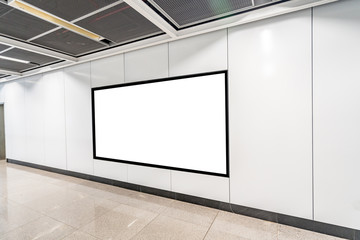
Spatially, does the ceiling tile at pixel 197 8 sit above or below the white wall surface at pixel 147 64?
above

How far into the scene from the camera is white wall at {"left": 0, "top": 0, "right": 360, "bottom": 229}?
200cm

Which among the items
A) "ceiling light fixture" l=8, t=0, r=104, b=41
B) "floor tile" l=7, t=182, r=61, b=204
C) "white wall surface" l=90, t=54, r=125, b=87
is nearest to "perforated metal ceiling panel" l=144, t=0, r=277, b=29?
"ceiling light fixture" l=8, t=0, r=104, b=41

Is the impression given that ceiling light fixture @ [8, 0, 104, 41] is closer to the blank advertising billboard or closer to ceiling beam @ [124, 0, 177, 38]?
the blank advertising billboard

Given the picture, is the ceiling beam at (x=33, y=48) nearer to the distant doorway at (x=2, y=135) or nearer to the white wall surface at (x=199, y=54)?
the white wall surface at (x=199, y=54)

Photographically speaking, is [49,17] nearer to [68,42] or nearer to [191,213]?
[68,42]

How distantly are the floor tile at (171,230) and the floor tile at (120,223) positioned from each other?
125 mm

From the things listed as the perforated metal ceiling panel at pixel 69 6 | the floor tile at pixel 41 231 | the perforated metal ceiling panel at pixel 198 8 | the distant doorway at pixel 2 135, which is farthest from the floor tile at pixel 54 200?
the distant doorway at pixel 2 135

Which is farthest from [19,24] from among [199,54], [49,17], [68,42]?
[199,54]

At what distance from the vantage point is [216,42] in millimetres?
2660

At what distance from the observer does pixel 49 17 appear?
7.81 feet

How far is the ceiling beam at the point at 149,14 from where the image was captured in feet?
6.60

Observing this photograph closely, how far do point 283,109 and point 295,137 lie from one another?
1.32 feet

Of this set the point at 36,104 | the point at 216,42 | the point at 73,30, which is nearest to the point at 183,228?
the point at 216,42

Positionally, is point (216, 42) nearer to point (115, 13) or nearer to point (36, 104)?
point (115, 13)
